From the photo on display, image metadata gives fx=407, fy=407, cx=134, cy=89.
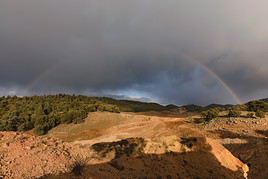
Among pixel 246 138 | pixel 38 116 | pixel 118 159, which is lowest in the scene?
pixel 118 159

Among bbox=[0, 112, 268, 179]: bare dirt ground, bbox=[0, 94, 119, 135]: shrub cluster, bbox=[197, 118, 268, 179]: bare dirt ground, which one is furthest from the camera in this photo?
bbox=[0, 94, 119, 135]: shrub cluster

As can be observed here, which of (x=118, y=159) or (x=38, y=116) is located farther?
(x=38, y=116)

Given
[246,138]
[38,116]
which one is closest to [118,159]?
[246,138]

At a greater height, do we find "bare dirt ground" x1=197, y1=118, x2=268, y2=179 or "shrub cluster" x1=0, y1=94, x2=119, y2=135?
"shrub cluster" x1=0, y1=94, x2=119, y2=135

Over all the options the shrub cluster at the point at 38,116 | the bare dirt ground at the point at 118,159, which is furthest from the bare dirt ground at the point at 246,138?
the shrub cluster at the point at 38,116

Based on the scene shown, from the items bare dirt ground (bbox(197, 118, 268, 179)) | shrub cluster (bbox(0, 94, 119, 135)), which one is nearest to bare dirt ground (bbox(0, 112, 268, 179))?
bare dirt ground (bbox(197, 118, 268, 179))

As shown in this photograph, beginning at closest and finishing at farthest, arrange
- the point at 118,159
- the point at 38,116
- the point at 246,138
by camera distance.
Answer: the point at 118,159 → the point at 246,138 → the point at 38,116

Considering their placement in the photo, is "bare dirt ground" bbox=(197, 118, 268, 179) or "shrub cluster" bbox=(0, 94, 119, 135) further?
"shrub cluster" bbox=(0, 94, 119, 135)

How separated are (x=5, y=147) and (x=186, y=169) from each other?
8238mm

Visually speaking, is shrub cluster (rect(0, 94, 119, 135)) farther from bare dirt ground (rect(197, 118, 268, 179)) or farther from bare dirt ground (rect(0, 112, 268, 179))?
bare dirt ground (rect(0, 112, 268, 179))

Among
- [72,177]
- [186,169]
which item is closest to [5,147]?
[72,177]

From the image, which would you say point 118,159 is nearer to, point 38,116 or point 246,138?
point 246,138

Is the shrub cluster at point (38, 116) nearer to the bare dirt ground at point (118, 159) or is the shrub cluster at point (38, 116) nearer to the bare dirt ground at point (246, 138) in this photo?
the bare dirt ground at point (246, 138)

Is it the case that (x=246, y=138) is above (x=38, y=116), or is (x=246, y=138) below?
below
